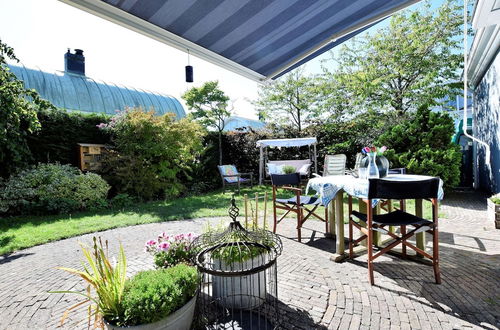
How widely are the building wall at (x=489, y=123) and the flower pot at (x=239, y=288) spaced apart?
6796mm

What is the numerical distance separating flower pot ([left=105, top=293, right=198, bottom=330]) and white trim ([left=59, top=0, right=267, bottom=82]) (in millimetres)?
1904

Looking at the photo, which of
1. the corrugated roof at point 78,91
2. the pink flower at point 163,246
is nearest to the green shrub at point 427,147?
the pink flower at point 163,246

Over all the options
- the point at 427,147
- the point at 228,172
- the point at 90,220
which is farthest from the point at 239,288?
the point at 228,172

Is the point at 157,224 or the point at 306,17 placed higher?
the point at 306,17

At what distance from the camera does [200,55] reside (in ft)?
8.38

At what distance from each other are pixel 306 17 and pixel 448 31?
33.8ft

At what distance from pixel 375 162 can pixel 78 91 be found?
49.9ft

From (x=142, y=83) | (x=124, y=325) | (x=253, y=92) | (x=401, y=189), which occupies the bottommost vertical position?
(x=124, y=325)

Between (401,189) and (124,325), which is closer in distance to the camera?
(124,325)

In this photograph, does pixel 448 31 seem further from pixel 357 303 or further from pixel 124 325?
pixel 124 325

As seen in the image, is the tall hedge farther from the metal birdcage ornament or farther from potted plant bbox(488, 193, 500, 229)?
potted plant bbox(488, 193, 500, 229)

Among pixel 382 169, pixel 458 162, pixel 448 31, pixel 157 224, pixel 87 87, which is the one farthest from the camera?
pixel 87 87

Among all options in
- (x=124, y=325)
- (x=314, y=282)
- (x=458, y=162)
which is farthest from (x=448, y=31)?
(x=124, y=325)

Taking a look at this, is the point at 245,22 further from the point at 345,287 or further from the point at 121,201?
the point at 121,201
